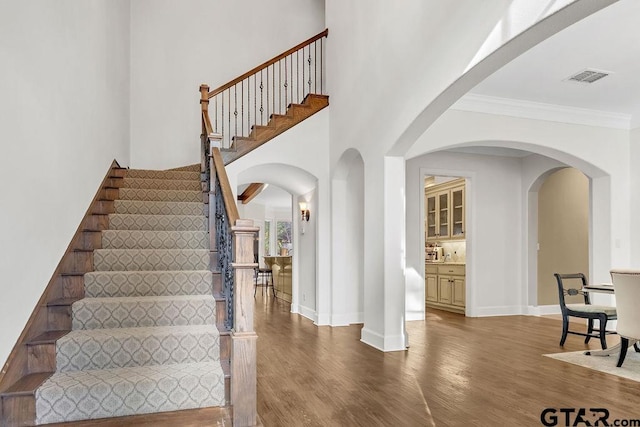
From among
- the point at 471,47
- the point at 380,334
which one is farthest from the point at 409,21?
the point at 380,334

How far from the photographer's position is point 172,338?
9.59 ft

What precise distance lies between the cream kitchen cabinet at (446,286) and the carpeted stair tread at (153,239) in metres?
4.97

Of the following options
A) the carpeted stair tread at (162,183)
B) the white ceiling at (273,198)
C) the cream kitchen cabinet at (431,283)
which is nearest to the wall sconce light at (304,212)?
the carpeted stair tread at (162,183)

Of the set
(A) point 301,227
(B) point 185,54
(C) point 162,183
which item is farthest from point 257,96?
(C) point 162,183

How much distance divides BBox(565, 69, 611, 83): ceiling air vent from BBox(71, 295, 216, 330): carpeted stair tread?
428cm

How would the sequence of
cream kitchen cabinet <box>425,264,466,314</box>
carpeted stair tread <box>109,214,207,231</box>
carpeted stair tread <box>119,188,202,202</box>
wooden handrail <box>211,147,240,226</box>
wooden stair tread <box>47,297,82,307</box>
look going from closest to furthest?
wooden handrail <box>211,147,240,226</box>, wooden stair tread <box>47,297,82,307</box>, carpeted stair tread <box>109,214,207,231</box>, carpeted stair tread <box>119,188,202,202</box>, cream kitchen cabinet <box>425,264,466,314</box>

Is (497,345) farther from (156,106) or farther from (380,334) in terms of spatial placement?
(156,106)

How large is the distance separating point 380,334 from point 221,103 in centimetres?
493

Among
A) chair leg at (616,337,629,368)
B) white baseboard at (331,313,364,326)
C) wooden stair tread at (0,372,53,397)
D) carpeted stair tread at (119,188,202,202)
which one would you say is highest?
carpeted stair tread at (119,188,202,202)

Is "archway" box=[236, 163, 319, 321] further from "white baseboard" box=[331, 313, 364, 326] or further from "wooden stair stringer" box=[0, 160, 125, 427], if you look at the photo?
"wooden stair stringer" box=[0, 160, 125, 427]

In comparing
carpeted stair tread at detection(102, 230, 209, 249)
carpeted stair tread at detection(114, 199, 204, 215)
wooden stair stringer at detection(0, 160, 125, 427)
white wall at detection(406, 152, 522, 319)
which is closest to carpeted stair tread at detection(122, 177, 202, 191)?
carpeted stair tread at detection(114, 199, 204, 215)

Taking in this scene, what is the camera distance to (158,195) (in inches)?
201

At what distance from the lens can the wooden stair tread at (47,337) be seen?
2.70 metres

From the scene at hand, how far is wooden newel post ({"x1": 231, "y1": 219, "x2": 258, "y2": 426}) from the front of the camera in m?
2.54
